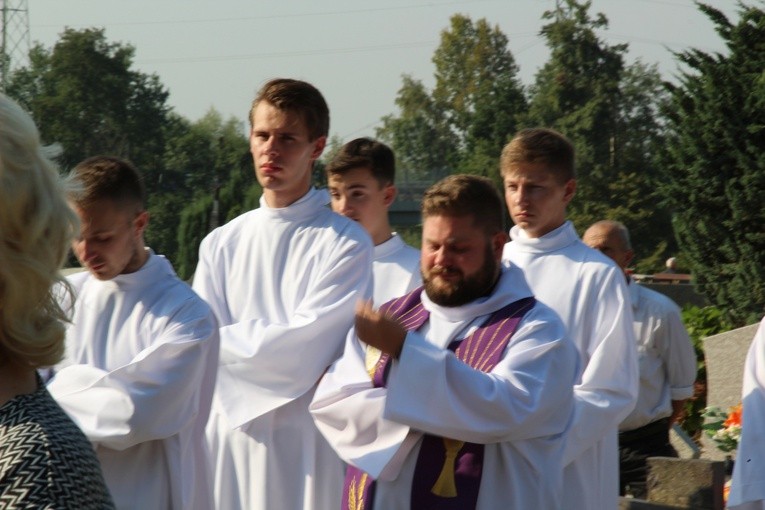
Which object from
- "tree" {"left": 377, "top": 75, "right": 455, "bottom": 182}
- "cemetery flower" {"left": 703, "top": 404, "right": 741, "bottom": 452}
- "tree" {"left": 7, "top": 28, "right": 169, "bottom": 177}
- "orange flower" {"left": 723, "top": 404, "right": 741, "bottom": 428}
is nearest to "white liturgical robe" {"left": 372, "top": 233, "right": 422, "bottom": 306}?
"cemetery flower" {"left": 703, "top": 404, "right": 741, "bottom": 452}

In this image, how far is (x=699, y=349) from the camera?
15.1 metres

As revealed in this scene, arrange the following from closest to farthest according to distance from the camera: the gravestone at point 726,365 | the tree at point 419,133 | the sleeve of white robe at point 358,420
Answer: the sleeve of white robe at point 358,420 < the gravestone at point 726,365 < the tree at point 419,133

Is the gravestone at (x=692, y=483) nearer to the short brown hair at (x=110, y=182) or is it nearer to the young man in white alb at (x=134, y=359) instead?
the young man in white alb at (x=134, y=359)

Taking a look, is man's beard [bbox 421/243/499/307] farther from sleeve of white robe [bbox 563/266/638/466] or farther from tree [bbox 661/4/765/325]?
tree [bbox 661/4/765/325]

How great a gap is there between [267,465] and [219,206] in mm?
42250

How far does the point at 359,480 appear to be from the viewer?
4.78 metres

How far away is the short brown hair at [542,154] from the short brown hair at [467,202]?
1327mm

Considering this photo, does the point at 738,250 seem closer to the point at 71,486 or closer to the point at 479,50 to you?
the point at 71,486

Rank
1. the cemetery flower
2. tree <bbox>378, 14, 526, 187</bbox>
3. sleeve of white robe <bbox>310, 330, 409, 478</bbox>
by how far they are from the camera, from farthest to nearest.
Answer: tree <bbox>378, 14, 526, 187</bbox>, the cemetery flower, sleeve of white robe <bbox>310, 330, 409, 478</bbox>

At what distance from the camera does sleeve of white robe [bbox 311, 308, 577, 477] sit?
446 centimetres

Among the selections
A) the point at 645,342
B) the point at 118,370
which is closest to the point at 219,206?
the point at 645,342

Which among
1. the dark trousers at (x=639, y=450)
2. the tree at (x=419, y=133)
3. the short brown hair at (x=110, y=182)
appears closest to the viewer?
the short brown hair at (x=110, y=182)

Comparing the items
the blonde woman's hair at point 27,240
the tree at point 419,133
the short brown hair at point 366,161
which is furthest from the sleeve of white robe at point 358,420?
the tree at point 419,133

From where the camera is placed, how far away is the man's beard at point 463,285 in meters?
4.76
